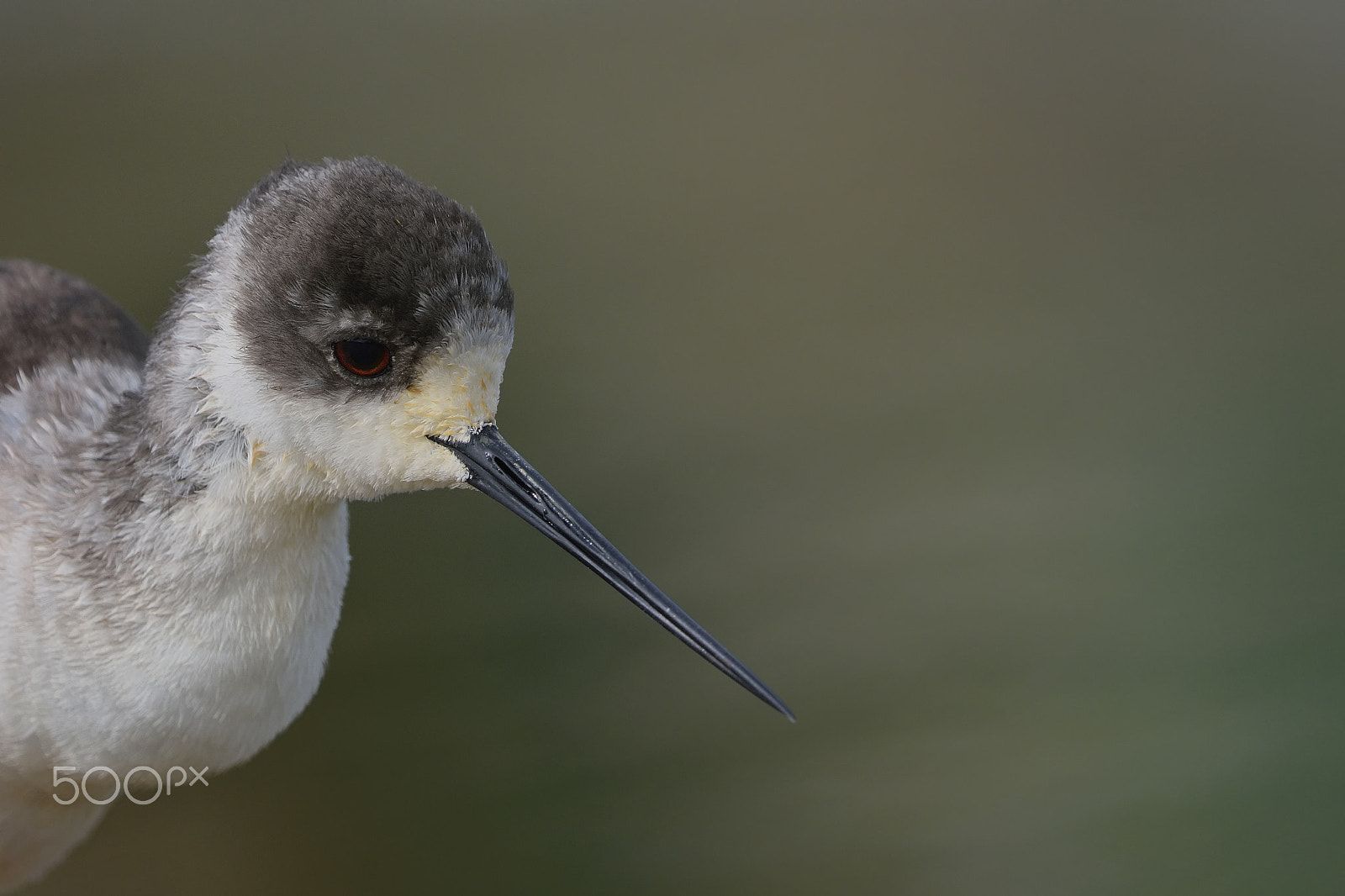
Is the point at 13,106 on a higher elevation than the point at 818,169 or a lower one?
lower

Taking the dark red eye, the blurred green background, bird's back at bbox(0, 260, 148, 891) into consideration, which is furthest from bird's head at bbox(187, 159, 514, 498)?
the blurred green background

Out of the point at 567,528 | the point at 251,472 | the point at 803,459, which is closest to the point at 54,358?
the point at 251,472

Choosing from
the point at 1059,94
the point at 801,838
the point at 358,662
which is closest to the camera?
the point at 801,838

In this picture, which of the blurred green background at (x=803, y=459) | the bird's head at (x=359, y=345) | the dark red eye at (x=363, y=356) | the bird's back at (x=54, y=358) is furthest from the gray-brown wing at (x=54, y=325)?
the blurred green background at (x=803, y=459)

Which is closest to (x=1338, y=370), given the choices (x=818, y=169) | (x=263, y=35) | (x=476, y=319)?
(x=818, y=169)

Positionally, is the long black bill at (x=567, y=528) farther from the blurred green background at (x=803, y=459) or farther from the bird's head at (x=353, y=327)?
the blurred green background at (x=803, y=459)

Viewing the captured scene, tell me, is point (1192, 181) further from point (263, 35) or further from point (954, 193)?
point (263, 35)

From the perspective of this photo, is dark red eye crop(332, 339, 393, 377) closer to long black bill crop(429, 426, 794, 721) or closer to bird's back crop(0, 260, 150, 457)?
long black bill crop(429, 426, 794, 721)
